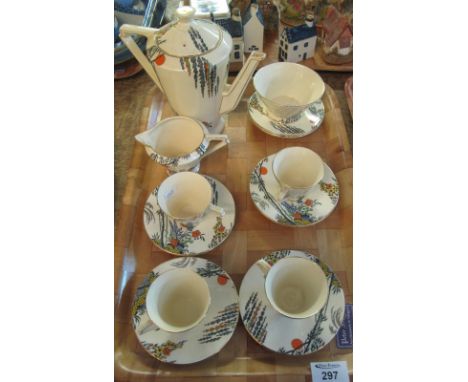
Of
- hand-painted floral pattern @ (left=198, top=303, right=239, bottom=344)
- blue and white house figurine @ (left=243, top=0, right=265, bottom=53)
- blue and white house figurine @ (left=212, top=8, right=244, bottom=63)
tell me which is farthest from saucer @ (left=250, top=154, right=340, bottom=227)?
blue and white house figurine @ (left=243, top=0, right=265, bottom=53)

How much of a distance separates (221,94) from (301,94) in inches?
9.5

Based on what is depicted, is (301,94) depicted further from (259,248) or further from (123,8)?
(123,8)

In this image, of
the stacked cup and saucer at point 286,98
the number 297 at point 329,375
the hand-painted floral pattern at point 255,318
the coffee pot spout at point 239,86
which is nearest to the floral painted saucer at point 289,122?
the stacked cup and saucer at point 286,98

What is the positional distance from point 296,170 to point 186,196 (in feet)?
0.82

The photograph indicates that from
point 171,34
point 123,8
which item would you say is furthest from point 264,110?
point 123,8

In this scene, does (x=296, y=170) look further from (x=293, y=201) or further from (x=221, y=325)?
(x=221, y=325)

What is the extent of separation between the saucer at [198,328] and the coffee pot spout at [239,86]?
38cm

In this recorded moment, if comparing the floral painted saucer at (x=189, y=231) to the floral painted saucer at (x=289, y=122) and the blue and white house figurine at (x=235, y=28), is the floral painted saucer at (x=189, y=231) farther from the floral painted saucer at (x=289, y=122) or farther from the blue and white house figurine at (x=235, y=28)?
the blue and white house figurine at (x=235, y=28)

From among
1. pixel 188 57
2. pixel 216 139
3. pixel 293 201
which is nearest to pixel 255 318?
pixel 293 201

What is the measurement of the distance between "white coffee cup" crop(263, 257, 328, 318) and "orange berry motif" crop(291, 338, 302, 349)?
45 mm

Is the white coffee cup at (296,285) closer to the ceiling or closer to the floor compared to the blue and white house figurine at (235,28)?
closer to the floor

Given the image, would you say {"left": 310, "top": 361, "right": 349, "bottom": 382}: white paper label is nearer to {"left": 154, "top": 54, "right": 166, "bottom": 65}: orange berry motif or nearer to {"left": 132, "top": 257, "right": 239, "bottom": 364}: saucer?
{"left": 132, "top": 257, "right": 239, "bottom": 364}: saucer

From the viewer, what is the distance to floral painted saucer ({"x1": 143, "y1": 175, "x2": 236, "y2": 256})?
2.26ft

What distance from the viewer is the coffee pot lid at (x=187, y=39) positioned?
0.65 meters
